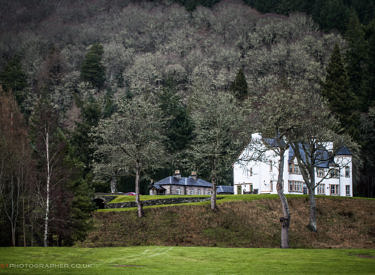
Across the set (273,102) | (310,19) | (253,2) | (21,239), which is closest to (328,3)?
(310,19)

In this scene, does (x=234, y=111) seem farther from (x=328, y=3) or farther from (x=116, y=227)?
(x=328, y=3)

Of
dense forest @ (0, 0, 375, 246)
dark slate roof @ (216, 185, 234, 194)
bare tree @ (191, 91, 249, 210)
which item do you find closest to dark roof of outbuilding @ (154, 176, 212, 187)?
dense forest @ (0, 0, 375, 246)

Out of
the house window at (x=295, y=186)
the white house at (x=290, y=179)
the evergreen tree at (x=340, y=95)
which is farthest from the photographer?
the evergreen tree at (x=340, y=95)

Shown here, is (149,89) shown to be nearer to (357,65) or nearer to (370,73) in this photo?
(357,65)

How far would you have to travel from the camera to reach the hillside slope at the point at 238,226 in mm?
40000

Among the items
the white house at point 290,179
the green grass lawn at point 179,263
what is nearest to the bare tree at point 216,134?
the white house at point 290,179

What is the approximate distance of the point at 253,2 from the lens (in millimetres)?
177750

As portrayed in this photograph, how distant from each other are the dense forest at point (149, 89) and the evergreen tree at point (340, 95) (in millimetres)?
234

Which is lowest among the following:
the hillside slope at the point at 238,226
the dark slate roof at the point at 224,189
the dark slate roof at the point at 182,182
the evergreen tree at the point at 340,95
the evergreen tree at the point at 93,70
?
the hillside slope at the point at 238,226

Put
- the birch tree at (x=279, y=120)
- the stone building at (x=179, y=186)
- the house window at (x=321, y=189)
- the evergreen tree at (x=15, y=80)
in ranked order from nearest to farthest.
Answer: the birch tree at (x=279, y=120)
the house window at (x=321, y=189)
the stone building at (x=179, y=186)
the evergreen tree at (x=15, y=80)

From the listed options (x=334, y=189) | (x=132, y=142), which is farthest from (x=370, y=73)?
(x=132, y=142)

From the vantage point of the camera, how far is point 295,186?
202 feet

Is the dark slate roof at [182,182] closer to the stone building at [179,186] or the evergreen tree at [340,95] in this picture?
the stone building at [179,186]

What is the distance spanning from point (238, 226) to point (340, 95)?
38.6 m
